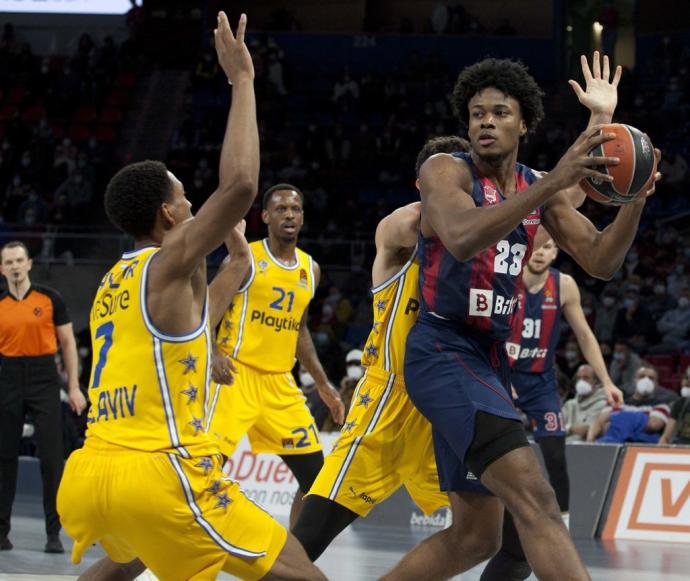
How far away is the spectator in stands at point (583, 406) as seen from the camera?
12.4m

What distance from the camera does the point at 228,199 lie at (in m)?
3.88

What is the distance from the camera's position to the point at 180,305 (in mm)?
3959

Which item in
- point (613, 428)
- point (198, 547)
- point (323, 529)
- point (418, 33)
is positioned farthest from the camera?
point (418, 33)

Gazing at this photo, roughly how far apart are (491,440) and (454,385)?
0.28m

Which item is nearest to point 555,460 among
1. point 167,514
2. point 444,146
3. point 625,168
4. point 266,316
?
point 266,316

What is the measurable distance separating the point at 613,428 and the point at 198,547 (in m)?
8.60

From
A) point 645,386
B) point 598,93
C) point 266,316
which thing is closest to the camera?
point 598,93

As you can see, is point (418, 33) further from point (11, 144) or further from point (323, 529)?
point (323, 529)

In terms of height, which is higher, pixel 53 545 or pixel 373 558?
pixel 53 545

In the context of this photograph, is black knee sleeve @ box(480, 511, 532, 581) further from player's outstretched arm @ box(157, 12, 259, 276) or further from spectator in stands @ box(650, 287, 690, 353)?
spectator in stands @ box(650, 287, 690, 353)

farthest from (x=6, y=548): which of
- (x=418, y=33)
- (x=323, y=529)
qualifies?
(x=418, y=33)

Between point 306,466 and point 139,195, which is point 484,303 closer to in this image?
point 139,195

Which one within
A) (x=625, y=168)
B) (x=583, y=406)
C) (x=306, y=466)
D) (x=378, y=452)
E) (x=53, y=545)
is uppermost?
(x=625, y=168)

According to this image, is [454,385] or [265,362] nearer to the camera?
[454,385]
